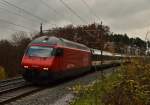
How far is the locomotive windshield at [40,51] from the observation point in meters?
26.2

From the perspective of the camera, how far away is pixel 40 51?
2652cm

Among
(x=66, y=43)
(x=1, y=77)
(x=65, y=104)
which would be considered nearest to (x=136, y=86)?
(x=65, y=104)

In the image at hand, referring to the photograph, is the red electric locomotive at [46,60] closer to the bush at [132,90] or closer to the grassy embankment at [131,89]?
the grassy embankment at [131,89]

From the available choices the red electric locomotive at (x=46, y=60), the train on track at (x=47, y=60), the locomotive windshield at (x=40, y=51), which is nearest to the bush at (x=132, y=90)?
the train on track at (x=47, y=60)

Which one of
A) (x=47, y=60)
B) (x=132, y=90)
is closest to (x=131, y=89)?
(x=132, y=90)

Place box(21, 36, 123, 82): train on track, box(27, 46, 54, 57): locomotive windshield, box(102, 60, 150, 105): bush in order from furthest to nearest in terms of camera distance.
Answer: box(27, 46, 54, 57): locomotive windshield
box(21, 36, 123, 82): train on track
box(102, 60, 150, 105): bush

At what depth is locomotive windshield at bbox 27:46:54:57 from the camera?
85.9ft

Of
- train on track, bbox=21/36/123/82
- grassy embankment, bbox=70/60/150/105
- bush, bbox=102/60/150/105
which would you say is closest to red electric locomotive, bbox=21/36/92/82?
train on track, bbox=21/36/123/82

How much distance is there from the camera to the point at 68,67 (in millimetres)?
29078

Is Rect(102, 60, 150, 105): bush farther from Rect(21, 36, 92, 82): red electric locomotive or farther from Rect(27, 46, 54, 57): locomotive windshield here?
Rect(27, 46, 54, 57): locomotive windshield

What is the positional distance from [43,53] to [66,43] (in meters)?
2.79

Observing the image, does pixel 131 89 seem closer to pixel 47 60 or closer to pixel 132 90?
pixel 132 90

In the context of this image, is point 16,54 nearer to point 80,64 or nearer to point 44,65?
point 80,64

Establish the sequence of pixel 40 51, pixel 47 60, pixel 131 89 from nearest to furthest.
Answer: pixel 131 89, pixel 47 60, pixel 40 51
